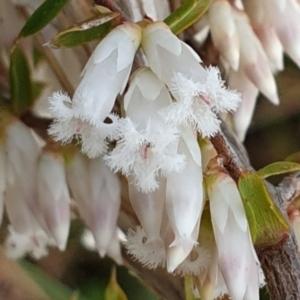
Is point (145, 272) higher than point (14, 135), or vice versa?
point (14, 135)

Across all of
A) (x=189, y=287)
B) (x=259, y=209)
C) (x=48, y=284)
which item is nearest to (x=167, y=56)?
(x=259, y=209)

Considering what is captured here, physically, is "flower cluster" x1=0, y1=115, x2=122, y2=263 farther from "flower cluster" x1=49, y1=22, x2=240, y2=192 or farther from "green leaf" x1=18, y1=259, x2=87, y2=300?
"green leaf" x1=18, y1=259, x2=87, y2=300

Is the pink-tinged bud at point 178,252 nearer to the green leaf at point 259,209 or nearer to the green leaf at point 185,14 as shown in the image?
the green leaf at point 259,209

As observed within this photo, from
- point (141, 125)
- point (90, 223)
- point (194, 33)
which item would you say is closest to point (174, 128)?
point (141, 125)

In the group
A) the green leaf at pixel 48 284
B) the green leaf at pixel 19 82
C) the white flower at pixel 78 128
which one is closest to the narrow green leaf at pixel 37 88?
the green leaf at pixel 19 82

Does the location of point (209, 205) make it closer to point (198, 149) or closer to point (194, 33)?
point (198, 149)

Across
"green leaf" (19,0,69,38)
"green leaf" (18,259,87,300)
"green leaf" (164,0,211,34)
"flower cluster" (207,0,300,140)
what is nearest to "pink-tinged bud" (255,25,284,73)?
"flower cluster" (207,0,300,140)

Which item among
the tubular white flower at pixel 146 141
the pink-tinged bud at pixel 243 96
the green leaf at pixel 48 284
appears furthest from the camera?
the green leaf at pixel 48 284
